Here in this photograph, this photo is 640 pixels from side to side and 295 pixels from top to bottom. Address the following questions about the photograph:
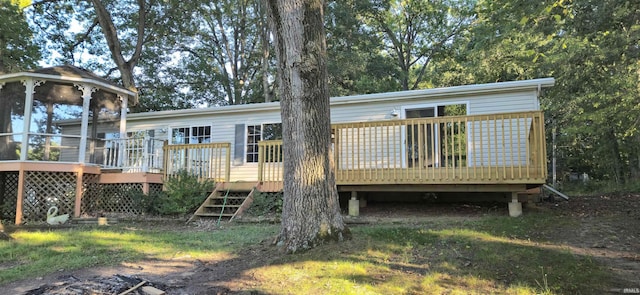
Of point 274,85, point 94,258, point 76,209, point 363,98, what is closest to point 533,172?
point 363,98

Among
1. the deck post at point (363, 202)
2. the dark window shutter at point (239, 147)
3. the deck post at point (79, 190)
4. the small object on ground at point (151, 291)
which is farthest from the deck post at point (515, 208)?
the deck post at point (79, 190)

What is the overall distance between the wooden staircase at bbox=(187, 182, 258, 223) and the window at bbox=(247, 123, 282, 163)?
6.41 ft

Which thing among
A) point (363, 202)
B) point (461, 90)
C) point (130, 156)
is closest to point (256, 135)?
point (130, 156)

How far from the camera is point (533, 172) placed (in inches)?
262

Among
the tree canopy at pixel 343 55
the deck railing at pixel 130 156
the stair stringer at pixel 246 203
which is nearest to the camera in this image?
the stair stringer at pixel 246 203

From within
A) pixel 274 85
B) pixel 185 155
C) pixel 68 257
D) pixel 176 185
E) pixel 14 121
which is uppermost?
pixel 274 85

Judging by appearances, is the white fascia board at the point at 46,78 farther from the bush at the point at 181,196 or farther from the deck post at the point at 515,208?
the deck post at the point at 515,208

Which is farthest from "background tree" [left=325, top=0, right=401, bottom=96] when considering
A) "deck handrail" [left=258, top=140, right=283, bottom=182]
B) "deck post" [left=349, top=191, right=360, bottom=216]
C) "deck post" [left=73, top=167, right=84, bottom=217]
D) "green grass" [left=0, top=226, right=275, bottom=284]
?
"green grass" [left=0, top=226, right=275, bottom=284]

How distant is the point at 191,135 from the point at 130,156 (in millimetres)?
1850

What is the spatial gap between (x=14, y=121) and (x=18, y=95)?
0.65 m

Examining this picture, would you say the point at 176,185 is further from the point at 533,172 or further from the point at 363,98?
the point at 533,172

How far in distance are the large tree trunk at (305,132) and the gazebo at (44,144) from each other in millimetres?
6894

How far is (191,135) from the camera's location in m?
12.0

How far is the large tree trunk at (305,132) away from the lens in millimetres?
4473
